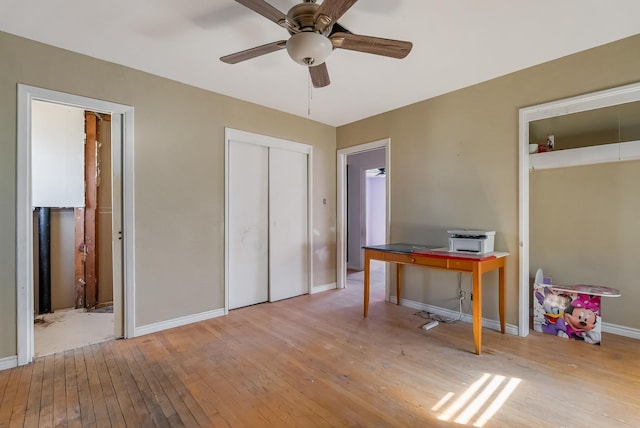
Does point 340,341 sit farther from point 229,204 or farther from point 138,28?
point 138,28

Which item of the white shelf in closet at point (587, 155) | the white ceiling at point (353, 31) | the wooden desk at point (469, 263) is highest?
the white ceiling at point (353, 31)

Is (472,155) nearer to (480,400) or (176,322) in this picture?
(480,400)

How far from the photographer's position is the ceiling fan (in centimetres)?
154

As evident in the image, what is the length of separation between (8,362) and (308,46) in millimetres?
3034

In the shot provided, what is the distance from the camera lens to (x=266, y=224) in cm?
375

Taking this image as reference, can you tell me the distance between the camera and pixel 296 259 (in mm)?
4031

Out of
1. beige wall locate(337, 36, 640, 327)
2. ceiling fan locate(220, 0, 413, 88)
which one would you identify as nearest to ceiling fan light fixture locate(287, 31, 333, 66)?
ceiling fan locate(220, 0, 413, 88)

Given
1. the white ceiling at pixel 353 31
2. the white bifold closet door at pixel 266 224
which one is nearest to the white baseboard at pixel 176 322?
the white bifold closet door at pixel 266 224

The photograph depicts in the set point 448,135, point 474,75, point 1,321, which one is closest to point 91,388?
point 1,321

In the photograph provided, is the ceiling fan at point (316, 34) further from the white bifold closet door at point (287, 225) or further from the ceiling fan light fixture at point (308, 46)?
the white bifold closet door at point (287, 225)

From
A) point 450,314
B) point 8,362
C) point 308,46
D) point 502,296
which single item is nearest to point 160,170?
point 8,362

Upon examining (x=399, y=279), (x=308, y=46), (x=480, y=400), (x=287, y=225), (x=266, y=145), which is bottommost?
(x=480, y=400)

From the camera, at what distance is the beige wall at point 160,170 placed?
2.16 m

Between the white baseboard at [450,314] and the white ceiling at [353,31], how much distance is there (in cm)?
239
